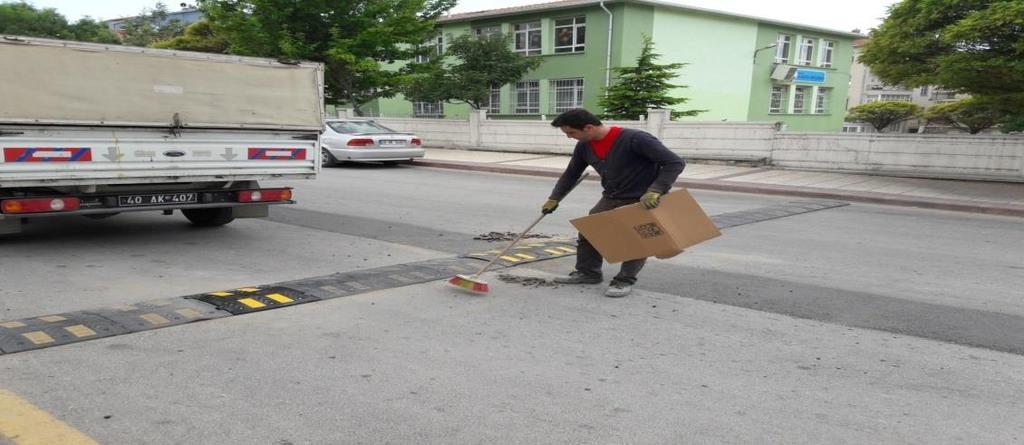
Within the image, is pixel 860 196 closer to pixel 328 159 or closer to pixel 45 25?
pixel 328 159

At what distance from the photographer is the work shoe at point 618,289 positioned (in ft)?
17.8

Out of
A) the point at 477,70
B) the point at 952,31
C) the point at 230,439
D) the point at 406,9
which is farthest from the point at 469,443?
the point at 477,70

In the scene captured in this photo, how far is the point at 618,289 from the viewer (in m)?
5.46

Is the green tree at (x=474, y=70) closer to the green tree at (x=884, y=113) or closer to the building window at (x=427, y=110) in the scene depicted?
the building window at (x=427, y=110)

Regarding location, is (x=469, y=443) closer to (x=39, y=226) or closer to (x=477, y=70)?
(x=39, y=226)

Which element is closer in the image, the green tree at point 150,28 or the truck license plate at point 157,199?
the truck license plate at point 157,199

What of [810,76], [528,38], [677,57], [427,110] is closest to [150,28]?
[427,110]

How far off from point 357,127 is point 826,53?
29.1m

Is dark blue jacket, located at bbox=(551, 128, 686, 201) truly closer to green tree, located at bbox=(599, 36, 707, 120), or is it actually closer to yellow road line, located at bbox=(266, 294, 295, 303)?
yellow road line, located at bbox=(266, 294, 295, 303)

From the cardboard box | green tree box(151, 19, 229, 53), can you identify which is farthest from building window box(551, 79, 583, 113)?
the cardboard box

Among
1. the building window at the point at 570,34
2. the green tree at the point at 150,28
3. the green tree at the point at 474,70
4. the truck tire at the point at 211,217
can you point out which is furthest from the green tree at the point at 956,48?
the green tree at the point at 150,28

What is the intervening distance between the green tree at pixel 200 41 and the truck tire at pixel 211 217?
31485 millimetres

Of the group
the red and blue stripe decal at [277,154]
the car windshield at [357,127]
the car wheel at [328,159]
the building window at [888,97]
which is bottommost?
the car wheel at [328,159]

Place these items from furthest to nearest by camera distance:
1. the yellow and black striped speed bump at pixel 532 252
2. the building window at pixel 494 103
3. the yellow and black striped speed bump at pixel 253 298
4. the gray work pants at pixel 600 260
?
1. the building window at pixel 494 103
2. the yellow and black striped speed bump at pixel 532 252
3. the gray work pants at pixel 600 260
4. the yellow and black striped speed bump at pixel 253 298
